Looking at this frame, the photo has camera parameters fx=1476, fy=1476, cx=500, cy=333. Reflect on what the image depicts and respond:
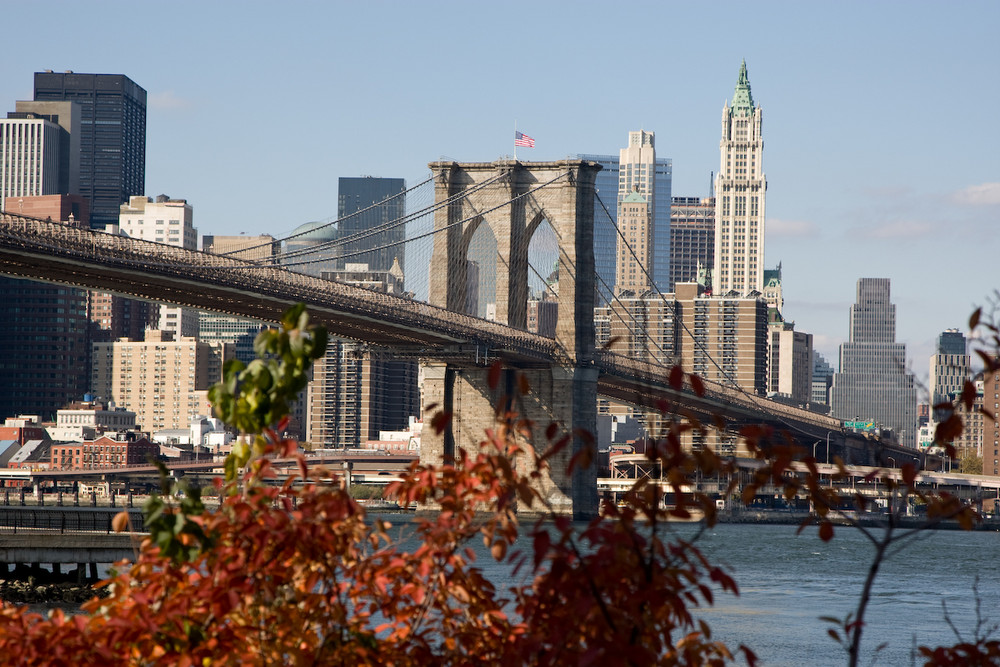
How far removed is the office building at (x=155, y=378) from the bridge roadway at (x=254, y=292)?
117 meters

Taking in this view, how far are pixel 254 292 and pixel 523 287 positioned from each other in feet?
79.2

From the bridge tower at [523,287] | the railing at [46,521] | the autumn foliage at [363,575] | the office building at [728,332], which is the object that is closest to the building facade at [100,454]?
the bridge tower at [523,287]

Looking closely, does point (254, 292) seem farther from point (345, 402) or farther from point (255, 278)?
point (345, 402)

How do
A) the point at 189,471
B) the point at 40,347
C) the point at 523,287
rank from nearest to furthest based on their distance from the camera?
the point at 523,287 < the point at 189,471 < the point at 40,347

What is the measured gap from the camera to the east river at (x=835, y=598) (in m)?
27.1

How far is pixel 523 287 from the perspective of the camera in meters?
74.9

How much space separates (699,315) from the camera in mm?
178625

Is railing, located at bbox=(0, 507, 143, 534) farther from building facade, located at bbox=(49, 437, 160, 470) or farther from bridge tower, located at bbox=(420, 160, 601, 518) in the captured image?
building facade, located at bbox=(49, 437, 160, 470)

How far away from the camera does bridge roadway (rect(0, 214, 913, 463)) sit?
1859 inches

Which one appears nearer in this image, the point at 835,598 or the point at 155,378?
the point at 835,598

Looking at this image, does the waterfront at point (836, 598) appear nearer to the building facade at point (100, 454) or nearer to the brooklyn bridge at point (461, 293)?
the brooklyn bridge at point (461, 293)

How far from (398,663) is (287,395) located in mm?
1208

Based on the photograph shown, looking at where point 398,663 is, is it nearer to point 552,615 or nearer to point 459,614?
point 459,614

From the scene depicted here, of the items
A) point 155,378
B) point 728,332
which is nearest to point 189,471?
point 155,378
